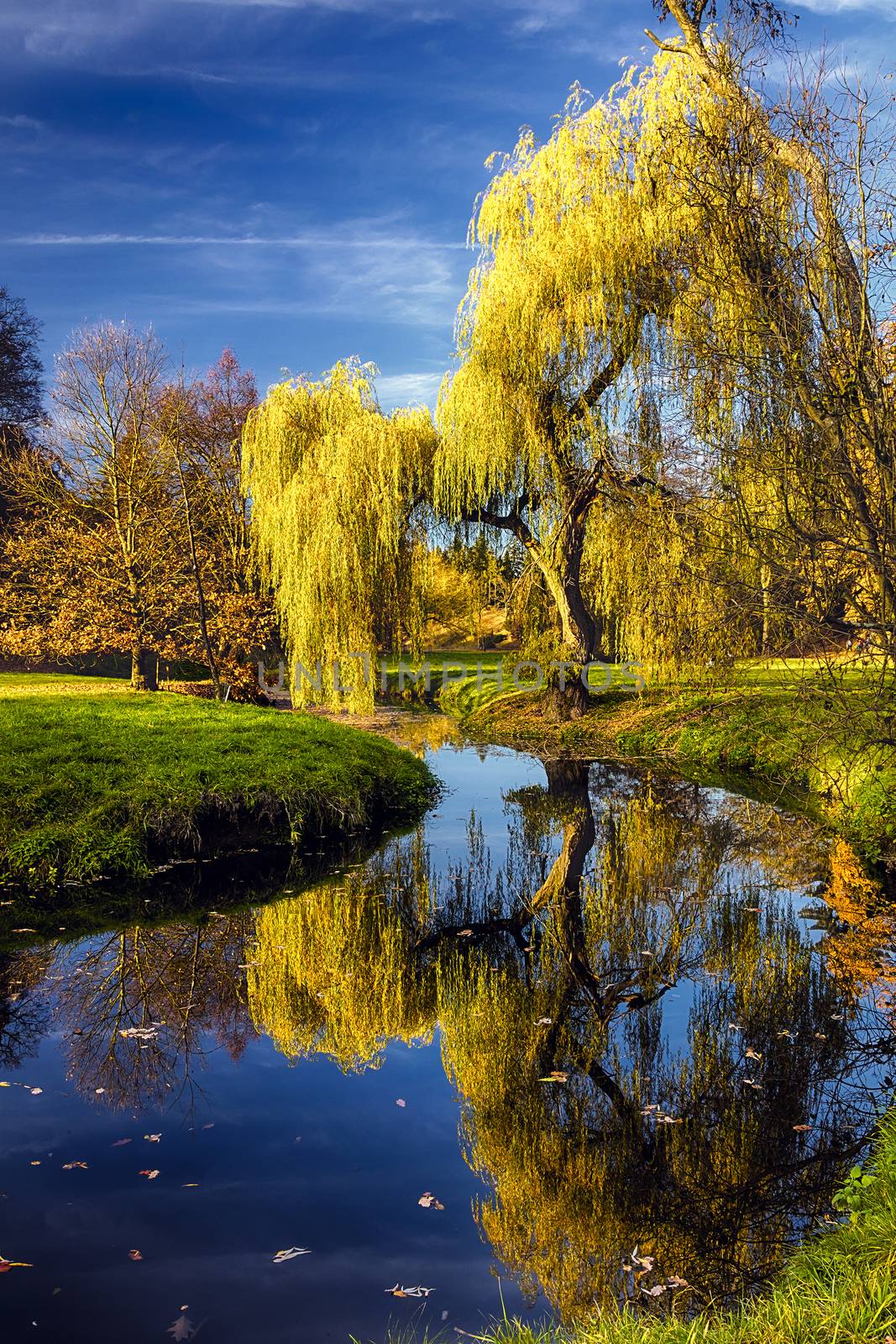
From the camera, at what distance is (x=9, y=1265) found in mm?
3779

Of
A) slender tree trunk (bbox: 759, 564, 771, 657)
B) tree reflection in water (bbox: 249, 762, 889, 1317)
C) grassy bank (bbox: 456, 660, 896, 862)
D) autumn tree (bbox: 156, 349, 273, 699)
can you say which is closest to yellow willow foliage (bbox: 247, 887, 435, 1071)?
tree reflection in water (bbox: 249, 762, 889, 1317)

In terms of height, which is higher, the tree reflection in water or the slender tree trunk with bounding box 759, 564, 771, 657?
the slender tree trunk with bounding box 759, 564, 771, 657

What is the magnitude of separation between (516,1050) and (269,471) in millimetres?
14543

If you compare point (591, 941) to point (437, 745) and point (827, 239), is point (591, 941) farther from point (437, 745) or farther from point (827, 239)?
point (437, 745)

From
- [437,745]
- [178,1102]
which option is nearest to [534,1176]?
[178,1102]

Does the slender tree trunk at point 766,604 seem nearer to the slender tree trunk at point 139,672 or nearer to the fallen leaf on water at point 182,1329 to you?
the fallen leaf on water at point 182,1329

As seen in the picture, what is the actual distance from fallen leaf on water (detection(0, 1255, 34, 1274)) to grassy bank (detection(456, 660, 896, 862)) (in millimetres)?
5486

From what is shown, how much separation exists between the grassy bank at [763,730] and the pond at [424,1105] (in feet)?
5.03

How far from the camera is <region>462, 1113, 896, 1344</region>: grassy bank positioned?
287cm

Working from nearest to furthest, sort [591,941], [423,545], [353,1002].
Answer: [353,1002] → [591,941] → [423,545]

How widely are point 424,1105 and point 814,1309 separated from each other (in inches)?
98.8

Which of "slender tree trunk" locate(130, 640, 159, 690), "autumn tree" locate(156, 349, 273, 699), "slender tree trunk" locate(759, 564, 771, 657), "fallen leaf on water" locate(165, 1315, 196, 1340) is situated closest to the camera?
"fallen leaf on water" locate(165, 1315, 196, 1340)

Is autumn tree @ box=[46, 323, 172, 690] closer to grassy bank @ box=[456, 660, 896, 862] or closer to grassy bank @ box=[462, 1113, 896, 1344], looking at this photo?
grassy bank @ box=[456, 660, 896, 862]

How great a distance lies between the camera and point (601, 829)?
1120cm
